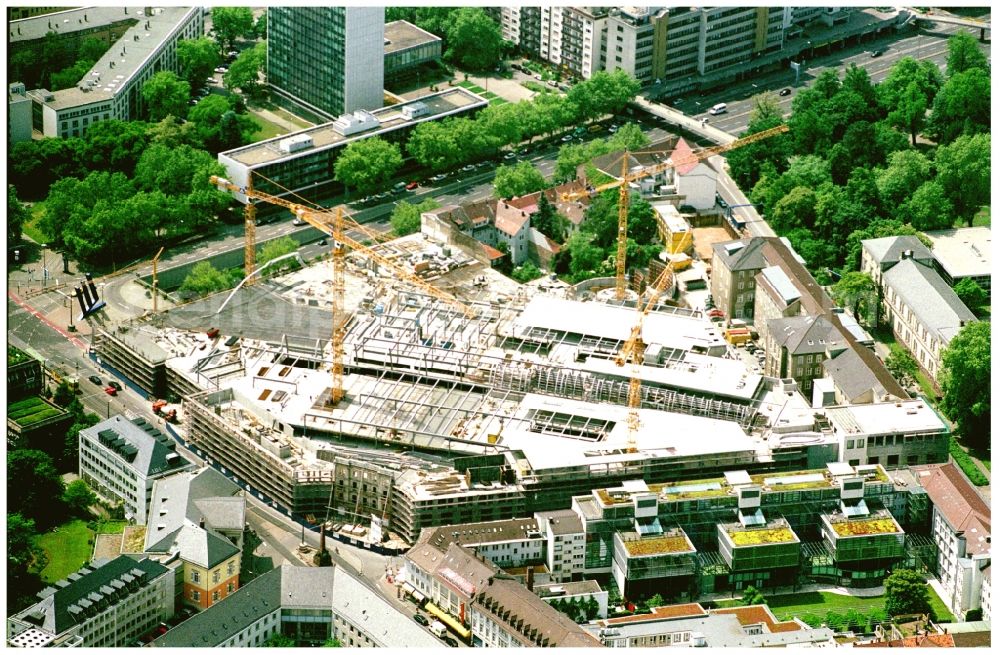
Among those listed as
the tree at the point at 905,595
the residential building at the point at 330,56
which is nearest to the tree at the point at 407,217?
the residential building at the point at 330,56

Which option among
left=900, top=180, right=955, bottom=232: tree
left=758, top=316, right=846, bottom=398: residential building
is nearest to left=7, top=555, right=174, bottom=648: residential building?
left=758, top=316, right=846, bottom=398: residential building

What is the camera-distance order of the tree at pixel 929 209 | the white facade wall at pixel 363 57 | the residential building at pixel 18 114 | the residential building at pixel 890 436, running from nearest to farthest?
the residential building at pixel 890 436 < the tree at pixel 929 209 < the residential building at pixel 18 114 < the white facade wall at pixel 363 57

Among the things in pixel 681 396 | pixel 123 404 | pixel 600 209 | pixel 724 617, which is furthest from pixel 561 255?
pixel 724 617

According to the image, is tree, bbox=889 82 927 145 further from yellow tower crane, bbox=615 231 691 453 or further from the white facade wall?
the white facade wall

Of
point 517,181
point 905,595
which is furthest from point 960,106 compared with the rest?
point 905,595

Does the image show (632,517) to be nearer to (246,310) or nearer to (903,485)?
(903,485)

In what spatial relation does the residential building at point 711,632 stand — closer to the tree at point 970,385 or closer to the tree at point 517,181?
the tree at point 970,385
